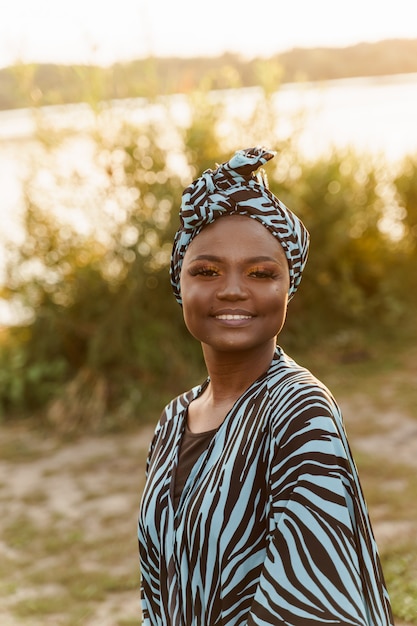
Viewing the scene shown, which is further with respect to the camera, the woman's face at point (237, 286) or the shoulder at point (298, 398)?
the woman's face at point (237, 286)

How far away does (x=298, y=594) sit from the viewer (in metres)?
1.34

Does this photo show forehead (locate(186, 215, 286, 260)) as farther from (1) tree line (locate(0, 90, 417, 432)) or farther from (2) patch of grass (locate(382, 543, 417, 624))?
(1) tree line (locate(0, 90, 417, 432))

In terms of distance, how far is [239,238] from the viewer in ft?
5.17

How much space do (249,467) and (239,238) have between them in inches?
17.4

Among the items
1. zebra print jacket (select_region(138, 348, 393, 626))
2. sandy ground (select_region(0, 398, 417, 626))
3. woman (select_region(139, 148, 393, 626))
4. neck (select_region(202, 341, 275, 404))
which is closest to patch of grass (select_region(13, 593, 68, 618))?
sandy ground (select_region(0, 398, 417, 626))

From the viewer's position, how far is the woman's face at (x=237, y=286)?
1.55m

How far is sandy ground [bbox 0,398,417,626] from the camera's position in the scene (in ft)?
13.6

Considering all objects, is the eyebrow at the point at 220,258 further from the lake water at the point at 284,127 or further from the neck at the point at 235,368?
the lake water at the point at 284,127

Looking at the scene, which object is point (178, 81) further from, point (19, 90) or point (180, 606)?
point (180, 606)

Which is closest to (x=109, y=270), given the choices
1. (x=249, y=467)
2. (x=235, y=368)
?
(x=235, y=368)

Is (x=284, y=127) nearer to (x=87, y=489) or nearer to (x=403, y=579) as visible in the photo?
(x=87, y=489)

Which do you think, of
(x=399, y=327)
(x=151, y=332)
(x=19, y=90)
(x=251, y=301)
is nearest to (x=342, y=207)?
(x=399, y=327)

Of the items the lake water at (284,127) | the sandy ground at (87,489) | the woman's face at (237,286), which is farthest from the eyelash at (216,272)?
the lake water at (284,127)

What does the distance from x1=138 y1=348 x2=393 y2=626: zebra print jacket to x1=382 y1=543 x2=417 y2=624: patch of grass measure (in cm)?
217
